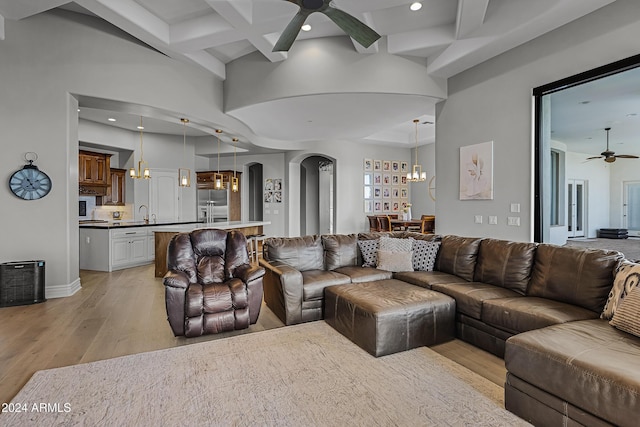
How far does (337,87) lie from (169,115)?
2876mm

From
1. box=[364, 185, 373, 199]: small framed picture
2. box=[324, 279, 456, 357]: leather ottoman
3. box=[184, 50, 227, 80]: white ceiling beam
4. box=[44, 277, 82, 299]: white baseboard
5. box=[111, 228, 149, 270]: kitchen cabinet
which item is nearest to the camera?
box=[324, 279, 456, 357]: leather ottoman

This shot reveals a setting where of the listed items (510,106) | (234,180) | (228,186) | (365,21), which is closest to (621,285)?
(510,106)

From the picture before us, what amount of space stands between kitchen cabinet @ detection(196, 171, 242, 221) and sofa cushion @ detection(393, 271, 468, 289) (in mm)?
6946

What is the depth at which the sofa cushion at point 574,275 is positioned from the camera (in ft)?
8.38

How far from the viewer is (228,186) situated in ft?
32.6

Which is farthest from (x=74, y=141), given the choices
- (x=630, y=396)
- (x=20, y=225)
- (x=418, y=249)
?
(x=630, y=396)

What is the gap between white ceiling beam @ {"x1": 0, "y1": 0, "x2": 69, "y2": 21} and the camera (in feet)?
12.5

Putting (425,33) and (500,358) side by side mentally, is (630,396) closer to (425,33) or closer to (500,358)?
(500,358)

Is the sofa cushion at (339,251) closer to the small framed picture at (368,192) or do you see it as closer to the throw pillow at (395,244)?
the throw pillow at (395,244)

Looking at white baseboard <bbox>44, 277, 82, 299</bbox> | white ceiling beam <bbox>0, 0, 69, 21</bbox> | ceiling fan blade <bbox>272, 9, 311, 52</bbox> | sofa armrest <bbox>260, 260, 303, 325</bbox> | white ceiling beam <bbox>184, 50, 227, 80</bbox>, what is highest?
white ceiling beam <bbox>184, 50, 227, 80</bbox>

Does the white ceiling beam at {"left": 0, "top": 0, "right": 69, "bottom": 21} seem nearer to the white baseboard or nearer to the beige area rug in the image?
the white baseboard

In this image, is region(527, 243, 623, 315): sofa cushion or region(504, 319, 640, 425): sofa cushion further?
region(527, 243, 623, 315): sofa cushion

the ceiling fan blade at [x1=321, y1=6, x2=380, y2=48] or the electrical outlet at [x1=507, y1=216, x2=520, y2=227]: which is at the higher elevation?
the ceiling fan blade at [x1=321, y1=6, x2=380, y2=48]

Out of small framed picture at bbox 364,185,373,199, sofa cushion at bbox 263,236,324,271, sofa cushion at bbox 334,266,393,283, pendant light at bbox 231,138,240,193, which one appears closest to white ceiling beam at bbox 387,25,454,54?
sofa cushion at bbox 263,236,324,271
